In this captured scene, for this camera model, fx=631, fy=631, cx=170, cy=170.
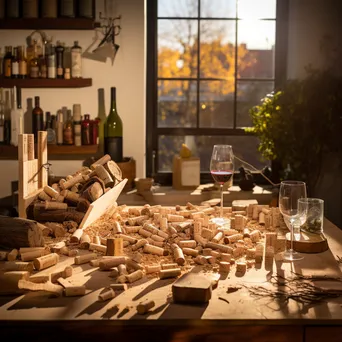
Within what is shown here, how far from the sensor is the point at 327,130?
14.7 feet

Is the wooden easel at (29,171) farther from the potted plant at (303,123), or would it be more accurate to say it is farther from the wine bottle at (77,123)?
the potted plant at (303,123)

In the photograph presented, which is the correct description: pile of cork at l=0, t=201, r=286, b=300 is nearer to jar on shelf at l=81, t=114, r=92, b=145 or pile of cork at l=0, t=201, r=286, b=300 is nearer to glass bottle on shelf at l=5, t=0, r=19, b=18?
jar on shelf at l=81, t=114, r=92, b=145

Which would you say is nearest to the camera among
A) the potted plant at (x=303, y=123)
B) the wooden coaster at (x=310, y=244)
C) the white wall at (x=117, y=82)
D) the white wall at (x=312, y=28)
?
the wooden coaster at (x=310, y=244)

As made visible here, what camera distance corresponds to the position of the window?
195 inches

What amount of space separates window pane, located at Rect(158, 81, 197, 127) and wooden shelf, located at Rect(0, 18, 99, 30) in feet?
2.60

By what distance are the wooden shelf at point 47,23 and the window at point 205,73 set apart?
0.58m

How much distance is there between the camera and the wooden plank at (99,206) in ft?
7.88

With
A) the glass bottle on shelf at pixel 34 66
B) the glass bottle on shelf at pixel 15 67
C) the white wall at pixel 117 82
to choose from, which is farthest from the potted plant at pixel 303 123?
the glass bottle on shelf at pixel 15 67

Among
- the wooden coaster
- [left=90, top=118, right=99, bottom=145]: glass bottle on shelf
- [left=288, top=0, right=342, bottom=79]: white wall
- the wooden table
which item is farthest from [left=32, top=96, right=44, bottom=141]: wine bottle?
the wooden table

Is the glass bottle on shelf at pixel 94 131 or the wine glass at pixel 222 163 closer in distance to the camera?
the wine glass at pixel 222 163

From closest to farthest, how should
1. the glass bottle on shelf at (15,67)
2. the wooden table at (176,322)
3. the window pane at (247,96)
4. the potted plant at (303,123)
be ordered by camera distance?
the wooden table at (176,322) < the potted plant at (303,123) < the glass bottle on shelf at (15,67) < the window pane at (247,96)

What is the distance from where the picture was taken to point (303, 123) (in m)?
4.46

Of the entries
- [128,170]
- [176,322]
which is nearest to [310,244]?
[176,322]

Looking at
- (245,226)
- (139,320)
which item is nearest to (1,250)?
(139,320)
